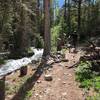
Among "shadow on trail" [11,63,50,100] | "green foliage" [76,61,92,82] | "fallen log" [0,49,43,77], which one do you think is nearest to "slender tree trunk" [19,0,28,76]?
"fallen log" [0,49,43,77]

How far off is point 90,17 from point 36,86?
33.4 meters

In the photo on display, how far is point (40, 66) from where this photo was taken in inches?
583

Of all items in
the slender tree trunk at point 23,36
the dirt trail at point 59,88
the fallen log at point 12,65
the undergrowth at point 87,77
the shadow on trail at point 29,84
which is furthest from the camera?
the slender tree trunk at point 23,36

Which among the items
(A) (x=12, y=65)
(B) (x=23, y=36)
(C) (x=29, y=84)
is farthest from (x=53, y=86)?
(B) (x=23, y=36)

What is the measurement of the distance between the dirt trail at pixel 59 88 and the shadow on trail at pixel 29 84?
0.74 ft

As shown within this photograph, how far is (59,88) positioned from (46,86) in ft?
1.65

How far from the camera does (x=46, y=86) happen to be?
11539mm

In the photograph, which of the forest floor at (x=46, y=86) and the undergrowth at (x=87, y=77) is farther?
the undergrowth at (x=87, y=77)

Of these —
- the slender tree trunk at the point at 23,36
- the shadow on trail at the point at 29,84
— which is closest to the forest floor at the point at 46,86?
the shadow on trail at the point at 29,84

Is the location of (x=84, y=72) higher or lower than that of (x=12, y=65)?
higher

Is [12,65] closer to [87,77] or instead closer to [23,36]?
[87,77]

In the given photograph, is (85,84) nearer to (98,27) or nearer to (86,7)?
(98,27)

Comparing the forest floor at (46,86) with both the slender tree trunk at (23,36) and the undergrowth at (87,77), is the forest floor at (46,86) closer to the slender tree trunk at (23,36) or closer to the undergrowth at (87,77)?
the undergrowth at (87,77)

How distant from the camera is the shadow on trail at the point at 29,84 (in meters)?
10.7
